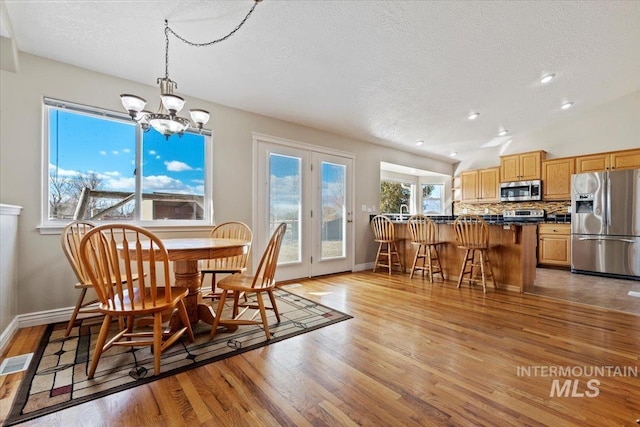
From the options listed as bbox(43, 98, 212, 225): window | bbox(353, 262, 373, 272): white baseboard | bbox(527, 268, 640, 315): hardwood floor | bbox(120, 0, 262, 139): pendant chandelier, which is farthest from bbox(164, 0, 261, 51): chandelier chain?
bbox(527, 268, 640, 315): hardwood floor

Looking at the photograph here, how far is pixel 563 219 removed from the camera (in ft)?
17.2

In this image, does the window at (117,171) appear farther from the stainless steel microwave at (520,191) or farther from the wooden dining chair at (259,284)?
the stainless steel microwave at (520,191)

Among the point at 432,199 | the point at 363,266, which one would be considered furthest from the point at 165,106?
the point at 432,199

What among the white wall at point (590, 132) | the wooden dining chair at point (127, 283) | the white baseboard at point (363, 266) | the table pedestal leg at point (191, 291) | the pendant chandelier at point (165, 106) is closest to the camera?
the wooden dining chair at point (127, 283)

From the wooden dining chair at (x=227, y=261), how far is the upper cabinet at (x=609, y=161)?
5.86m

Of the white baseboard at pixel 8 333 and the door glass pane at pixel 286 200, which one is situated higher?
the door glass pane at pixel 286 200

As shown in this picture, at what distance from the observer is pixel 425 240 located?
174 inches

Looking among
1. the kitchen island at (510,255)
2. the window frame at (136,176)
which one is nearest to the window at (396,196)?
the kitchen island at (510,255)

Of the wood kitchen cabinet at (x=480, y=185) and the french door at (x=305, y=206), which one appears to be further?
the wood kitchen cabinet at (x=480, y=185)

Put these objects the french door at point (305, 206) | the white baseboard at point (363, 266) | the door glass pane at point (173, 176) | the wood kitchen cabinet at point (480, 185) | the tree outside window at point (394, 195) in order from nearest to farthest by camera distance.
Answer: the door glass pane at point (173, 176) < the french door at point (305, 206) < the white baseboard at point (363, 266) < the wood kitchen cabinet at point (480, 185) < the tree outside window at point (394, 195)

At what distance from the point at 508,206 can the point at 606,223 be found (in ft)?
6.13

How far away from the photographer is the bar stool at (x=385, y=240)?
15.6ft

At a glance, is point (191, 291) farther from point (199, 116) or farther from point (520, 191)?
point (520, 191)

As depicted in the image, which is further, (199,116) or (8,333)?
(199,116)
